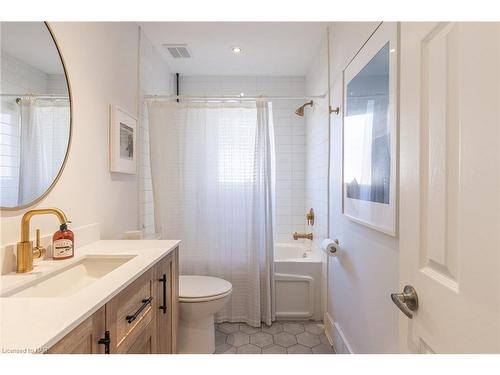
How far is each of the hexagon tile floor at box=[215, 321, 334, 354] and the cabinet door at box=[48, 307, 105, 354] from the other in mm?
1417

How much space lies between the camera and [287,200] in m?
3.28

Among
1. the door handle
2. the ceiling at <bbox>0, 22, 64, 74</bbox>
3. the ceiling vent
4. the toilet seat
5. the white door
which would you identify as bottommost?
the toilet seat

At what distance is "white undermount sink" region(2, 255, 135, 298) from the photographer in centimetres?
92

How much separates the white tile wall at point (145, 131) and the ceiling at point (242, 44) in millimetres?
123

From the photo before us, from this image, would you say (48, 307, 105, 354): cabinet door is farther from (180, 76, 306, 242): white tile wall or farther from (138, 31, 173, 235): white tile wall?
(180, 76, 306, 242): white tile wall

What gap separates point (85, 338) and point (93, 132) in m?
1.20

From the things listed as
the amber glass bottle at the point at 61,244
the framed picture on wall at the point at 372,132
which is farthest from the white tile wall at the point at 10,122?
the framed picture on wall at the point at 372,132

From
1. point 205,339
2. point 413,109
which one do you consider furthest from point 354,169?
point 205,339

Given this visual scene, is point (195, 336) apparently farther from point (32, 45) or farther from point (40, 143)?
point (32, 45)

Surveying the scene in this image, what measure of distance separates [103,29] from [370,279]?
2.08 meters

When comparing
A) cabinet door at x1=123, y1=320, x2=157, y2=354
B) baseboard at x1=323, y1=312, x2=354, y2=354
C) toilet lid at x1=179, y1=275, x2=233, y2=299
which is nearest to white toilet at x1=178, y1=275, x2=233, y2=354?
toilet lid at x1=179, y1=275, x2=233, y2=299

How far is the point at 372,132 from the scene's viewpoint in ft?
4.42

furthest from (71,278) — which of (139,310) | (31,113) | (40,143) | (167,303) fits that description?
(31,113)
